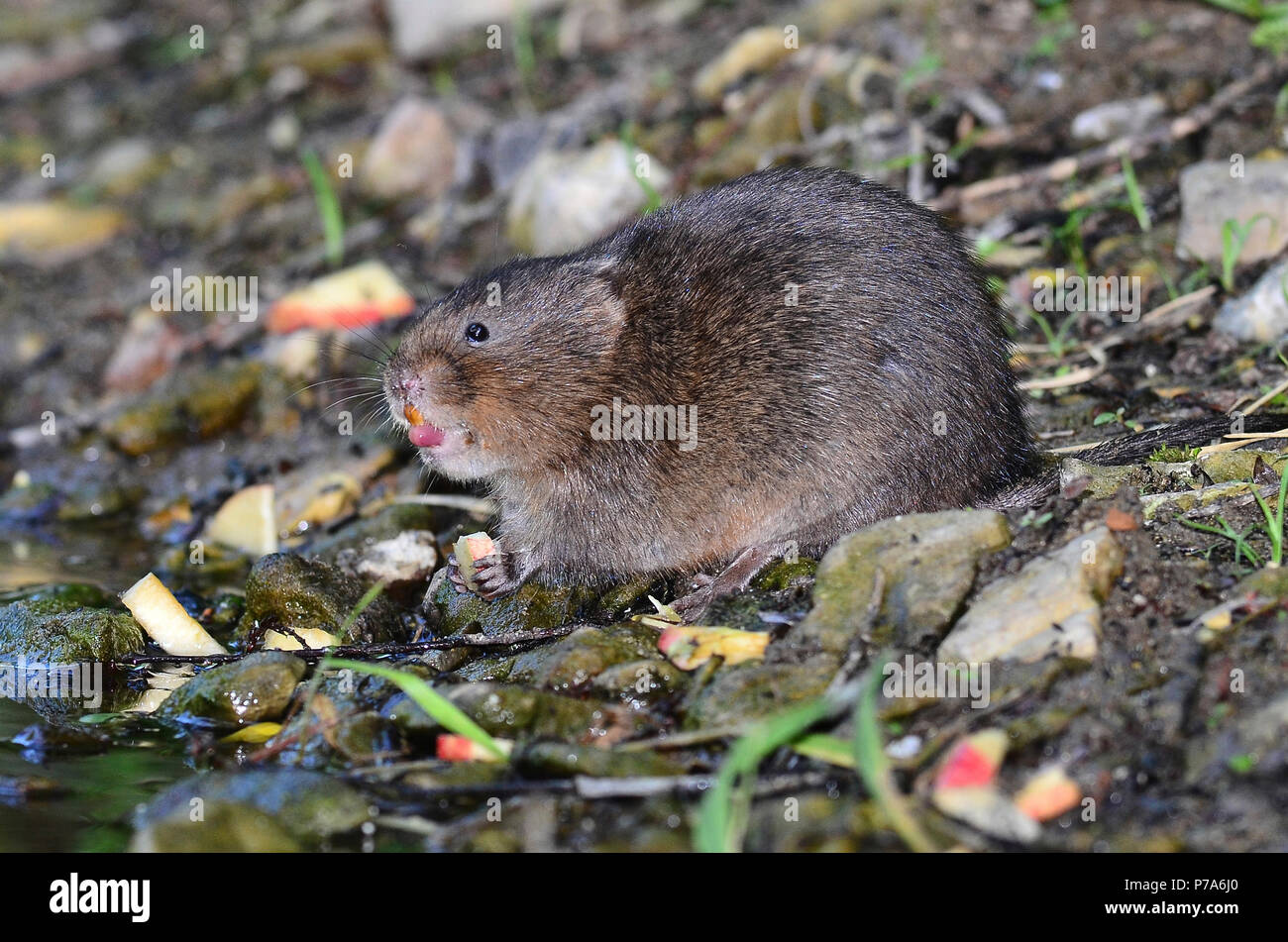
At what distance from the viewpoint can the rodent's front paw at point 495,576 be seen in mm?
5375

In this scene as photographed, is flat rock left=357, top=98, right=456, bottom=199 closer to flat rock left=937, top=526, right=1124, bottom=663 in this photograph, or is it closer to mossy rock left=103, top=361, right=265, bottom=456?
mossy rock left=103, top=361, right=265, bottom=456

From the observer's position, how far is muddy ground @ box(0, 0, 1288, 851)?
3.71 metres

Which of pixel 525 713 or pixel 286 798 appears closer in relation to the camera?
pixel 286 798

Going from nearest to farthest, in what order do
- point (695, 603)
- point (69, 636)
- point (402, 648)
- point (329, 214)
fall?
point (402, 648) → point (695, 603) → point (69, 636) → point (329, 214)

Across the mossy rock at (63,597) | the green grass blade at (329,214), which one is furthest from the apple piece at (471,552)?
the green grass blade at (329,214)

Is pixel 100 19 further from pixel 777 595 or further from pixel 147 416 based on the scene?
pixel 777 595

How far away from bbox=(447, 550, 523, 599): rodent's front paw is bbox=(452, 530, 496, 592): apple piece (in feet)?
0.05

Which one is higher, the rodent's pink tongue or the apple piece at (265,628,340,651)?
the rodent's pink tongue

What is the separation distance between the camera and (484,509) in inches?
242

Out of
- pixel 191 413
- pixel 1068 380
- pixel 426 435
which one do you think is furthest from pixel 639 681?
pixel 191 413

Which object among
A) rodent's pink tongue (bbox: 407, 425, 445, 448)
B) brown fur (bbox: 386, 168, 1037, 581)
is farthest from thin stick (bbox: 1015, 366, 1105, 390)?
rodent's pink tongue (bbox: 407, 425, 445, 448)

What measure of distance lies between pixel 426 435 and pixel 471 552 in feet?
1.83

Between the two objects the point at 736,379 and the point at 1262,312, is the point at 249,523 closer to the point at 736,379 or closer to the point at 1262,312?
the point at 736,379

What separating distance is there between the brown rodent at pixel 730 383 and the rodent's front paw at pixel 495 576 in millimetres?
14
